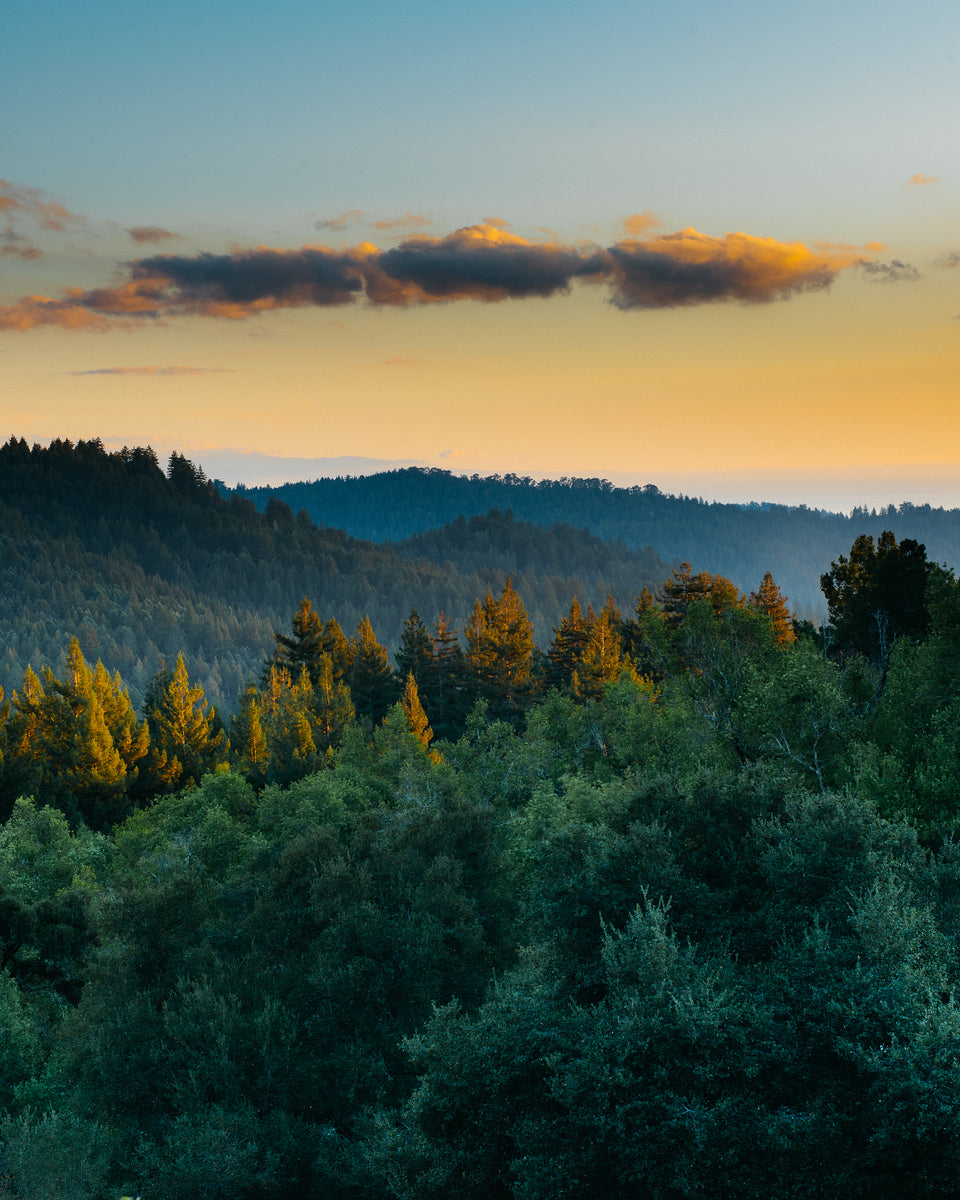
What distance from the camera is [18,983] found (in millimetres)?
38719

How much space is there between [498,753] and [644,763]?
46.6 ft

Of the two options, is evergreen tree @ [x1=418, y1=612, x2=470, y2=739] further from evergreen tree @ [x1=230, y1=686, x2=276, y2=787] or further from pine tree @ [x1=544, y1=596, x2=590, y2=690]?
evergreen tree @ [x1=230, y1=686, x2=276, y2=787]

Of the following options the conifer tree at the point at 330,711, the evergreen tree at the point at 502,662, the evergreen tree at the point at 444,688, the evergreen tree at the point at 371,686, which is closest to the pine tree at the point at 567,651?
the evergreen tree at the point at 502,662

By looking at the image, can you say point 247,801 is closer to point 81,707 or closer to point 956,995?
point 81,707

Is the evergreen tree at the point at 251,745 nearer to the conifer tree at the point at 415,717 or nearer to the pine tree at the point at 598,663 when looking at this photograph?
the conifer tree at the point at 415,717

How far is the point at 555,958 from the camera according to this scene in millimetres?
20141

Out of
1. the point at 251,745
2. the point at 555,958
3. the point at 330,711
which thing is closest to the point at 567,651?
the point at 330,711

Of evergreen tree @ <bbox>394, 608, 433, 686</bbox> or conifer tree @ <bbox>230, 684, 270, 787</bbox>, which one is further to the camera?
evergreen tree @ <bbox>394, 608, 433, 686</bbox>

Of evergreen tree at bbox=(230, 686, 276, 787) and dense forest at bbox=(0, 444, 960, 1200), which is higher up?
dense forest at bbox=(0, 444, 960, 1200)

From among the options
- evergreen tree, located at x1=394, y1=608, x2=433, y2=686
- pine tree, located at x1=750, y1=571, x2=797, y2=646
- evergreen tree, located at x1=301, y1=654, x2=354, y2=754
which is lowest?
evergreen tree, located at x1=301, y1=654, x2=354, y2=754

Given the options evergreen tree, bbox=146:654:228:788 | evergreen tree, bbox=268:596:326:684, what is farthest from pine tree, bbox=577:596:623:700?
evergreen tree, bbox=146:654:228:788

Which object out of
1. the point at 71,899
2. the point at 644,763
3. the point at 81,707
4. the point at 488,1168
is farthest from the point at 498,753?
the point at 81,707

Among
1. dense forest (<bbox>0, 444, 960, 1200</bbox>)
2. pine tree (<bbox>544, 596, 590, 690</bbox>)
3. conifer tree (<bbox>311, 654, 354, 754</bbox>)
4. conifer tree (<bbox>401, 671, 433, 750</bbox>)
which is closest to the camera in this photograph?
dense forest (<bbox>0, 444, 960, 1200</bbox>)

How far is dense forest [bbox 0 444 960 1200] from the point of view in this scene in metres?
15.7
